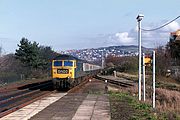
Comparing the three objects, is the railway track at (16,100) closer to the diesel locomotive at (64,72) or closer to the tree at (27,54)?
the diesel locomotive at (64,72)

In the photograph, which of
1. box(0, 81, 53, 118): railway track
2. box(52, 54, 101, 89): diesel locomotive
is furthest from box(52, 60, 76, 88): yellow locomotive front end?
box(0, 81, 53, 118): railway track

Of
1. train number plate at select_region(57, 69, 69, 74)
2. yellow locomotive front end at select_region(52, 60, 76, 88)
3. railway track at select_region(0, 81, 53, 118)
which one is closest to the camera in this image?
railway track at select_region(0, 81, 53, 118)

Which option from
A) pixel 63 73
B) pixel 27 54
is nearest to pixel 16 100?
pixel 63 73

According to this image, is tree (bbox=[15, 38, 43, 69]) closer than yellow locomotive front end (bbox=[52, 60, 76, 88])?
No

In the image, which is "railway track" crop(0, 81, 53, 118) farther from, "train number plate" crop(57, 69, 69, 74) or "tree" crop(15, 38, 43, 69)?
"tree" crop(15, 38, 43, 69)

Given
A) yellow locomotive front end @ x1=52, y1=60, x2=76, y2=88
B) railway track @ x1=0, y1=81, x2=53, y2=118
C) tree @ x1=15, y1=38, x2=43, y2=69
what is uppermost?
tree @ x1=15, y1=38, x2=43, y2=69

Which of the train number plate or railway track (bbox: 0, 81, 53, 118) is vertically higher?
the train number plate

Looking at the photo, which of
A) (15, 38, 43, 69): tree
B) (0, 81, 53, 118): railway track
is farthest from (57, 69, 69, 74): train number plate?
(15, 38, 43, 69): tree

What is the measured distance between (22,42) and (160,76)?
2608 centimetres

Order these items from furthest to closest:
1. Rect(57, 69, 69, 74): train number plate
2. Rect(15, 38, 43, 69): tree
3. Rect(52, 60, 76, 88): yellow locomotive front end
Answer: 1. Rect(15, 38, 43, 69): tree
2. Rect(57, 69, 69, 74): train number plate
3. Rect(52, 60, 76, 88): yellow locomotive front end

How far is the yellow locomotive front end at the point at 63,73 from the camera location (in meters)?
29.5

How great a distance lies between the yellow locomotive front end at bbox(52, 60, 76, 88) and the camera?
29.5 m

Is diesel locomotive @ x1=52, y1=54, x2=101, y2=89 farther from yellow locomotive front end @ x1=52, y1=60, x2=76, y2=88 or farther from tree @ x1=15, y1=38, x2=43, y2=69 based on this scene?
tree @ x1=15, y1=38, x2=43, y2=69

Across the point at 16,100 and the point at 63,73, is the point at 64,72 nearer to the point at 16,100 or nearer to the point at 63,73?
the point at 63,73
